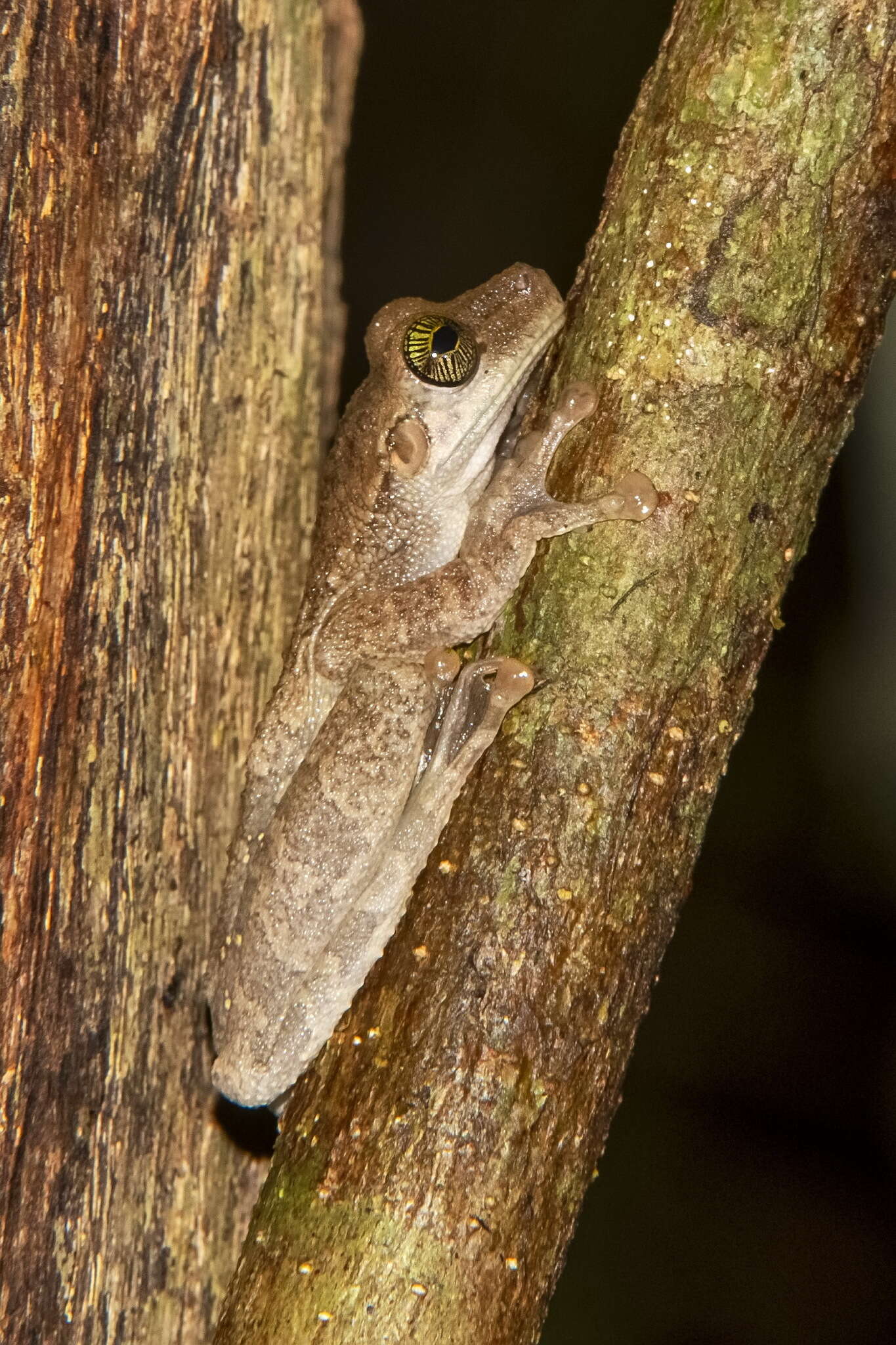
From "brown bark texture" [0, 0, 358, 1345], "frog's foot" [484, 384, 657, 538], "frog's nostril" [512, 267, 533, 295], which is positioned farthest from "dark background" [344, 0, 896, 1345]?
"frog's foot" [484, 384, 657, 538]

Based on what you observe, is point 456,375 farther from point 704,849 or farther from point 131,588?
point 704,849

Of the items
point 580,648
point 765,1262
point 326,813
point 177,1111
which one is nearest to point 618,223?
point 580,648

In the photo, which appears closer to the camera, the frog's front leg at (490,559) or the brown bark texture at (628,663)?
the brown bark texture at (628,663)

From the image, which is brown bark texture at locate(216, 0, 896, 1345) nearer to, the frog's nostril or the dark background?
the frog's nostril

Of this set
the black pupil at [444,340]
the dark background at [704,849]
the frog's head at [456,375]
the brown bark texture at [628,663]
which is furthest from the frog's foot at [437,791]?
the dark background at [704,849]

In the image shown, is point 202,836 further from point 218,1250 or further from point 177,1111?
point 218,1250

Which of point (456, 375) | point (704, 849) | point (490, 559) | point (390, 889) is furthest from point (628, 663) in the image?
point (704, 849)

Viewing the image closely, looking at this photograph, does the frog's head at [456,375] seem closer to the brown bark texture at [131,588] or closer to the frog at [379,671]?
the frog at [379,671]
